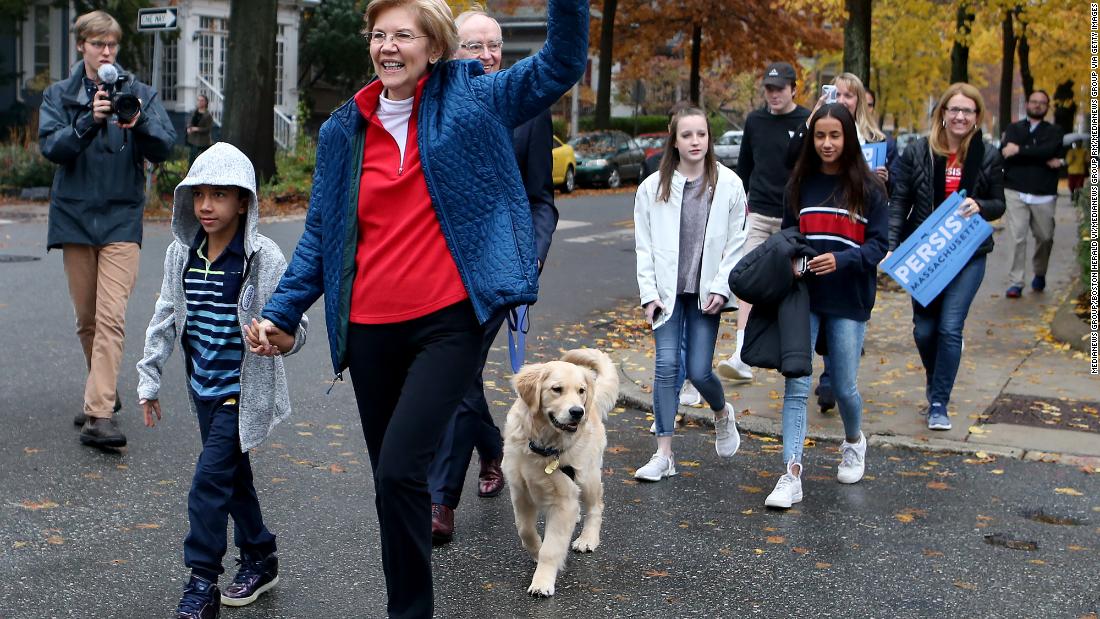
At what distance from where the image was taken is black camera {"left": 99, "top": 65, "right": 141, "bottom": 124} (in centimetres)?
688

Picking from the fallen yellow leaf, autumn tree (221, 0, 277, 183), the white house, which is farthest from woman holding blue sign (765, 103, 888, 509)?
the white house

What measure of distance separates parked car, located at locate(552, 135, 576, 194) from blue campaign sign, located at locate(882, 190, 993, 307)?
75.5ft

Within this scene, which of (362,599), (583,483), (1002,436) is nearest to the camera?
(362,599)

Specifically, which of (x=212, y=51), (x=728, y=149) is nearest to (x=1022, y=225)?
(x=728, y=149)

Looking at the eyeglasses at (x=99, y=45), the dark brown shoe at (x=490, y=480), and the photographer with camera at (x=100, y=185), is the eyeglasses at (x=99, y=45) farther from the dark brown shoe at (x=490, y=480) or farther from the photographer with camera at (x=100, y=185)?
the dark brown shoe at (x=490, y=480)

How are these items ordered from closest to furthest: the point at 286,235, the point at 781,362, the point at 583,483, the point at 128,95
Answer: the point at 583,483, the point at 781,362, the point at 128,95, the point at 286,235

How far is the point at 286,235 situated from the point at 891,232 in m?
11.8

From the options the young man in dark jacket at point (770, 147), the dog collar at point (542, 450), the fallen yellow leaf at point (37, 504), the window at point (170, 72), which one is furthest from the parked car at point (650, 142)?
the dog collar at point (542, 450)

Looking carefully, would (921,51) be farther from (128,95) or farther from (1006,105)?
(128,95)

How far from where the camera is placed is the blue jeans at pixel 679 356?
6.73 m

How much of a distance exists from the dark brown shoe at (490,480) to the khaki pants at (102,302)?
209cm

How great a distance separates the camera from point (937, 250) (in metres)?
7.73

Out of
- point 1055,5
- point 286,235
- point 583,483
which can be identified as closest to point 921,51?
point 1055,5

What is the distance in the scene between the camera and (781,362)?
250 inches
